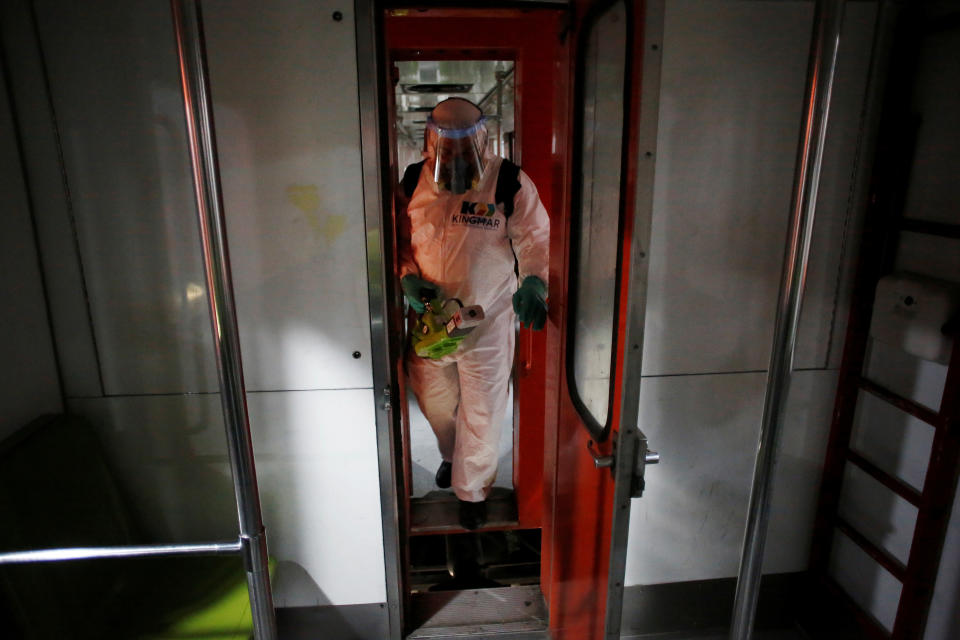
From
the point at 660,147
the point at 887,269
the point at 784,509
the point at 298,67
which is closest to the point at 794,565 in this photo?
the point at 784,509

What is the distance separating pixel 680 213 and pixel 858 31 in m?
0.81

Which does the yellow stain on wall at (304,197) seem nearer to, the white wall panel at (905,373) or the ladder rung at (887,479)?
the white wall panel at (905,373)

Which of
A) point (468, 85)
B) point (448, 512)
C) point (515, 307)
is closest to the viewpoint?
point (515, 307)

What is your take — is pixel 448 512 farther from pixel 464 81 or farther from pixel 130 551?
pixel 464 81

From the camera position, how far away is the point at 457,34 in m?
2.55

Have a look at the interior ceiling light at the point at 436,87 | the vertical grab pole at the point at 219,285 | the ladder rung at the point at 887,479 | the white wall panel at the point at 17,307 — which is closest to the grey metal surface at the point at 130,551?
the vertical grab pole at the point at 219,285

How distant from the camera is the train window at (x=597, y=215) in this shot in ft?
4.70

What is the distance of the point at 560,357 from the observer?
2053 millimetres

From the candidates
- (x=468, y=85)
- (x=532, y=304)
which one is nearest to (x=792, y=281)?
(x=532, y=304)

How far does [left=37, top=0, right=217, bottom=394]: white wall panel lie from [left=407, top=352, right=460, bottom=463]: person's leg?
3.26 ft

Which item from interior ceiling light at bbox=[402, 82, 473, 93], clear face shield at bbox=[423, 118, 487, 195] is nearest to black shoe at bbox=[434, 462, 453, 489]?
clear face shield at bbox=[423, 118, 487, 195]

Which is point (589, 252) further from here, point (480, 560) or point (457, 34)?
point (480, 560)

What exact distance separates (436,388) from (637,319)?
1.70 metres

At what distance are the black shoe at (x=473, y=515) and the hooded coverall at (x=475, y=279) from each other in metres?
0.17
